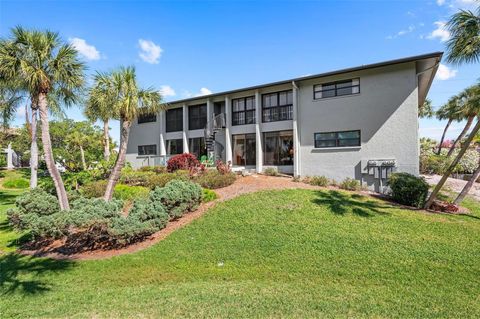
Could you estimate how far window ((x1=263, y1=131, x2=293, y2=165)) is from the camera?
1806 cm

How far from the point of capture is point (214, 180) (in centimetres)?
1388

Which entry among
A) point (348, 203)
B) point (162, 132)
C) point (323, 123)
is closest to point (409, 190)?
point (348, 203)

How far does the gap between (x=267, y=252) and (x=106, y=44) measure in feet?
36.0

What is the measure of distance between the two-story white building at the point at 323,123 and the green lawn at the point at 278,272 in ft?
17.0

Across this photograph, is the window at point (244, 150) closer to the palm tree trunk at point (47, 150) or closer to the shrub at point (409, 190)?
the shrub at point (409, 190)

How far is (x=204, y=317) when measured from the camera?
455 cm

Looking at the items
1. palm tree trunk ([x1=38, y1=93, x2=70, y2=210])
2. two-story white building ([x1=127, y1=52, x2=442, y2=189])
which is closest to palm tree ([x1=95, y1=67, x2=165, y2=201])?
palm tree trunk ([x1=38, y1=93, x2=70, y2=210])

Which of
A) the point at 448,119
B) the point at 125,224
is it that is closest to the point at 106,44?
the point at 125,224

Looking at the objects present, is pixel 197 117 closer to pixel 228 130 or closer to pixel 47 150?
pixel 228 130

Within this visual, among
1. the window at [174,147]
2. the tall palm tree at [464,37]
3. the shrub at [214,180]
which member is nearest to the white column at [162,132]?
the window at [174,147]

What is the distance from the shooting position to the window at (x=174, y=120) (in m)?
23.3

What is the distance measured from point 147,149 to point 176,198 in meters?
15.9

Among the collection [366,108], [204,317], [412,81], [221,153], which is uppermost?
[412,81]

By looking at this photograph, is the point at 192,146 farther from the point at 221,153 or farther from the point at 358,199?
the point at 358,199
